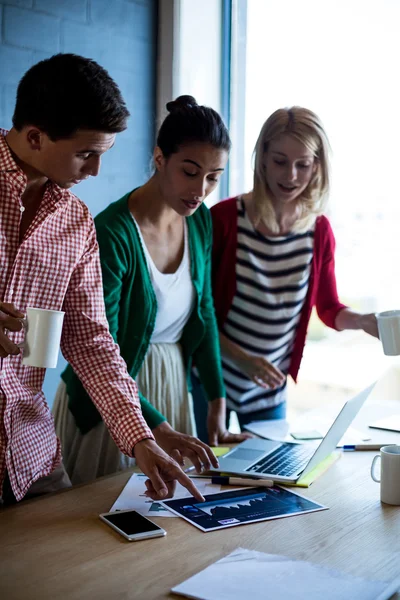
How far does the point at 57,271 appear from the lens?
4.52 ft

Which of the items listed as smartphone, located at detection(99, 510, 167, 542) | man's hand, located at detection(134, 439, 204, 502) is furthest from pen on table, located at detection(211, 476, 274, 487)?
smartphone, located at detection(99, 510, 167, 542)

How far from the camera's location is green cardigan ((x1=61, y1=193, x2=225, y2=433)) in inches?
66.7

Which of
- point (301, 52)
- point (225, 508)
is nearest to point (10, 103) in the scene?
point (301, 52)

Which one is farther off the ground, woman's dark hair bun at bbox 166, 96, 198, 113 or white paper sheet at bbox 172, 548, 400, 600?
woman's dark hair bun at bbox 166, 96, 198, 113

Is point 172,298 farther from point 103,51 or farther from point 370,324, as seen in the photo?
point 103,51

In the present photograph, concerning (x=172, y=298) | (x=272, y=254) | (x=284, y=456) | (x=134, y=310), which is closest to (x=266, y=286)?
(x=272, y=254)

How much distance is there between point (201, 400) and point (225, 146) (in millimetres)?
867

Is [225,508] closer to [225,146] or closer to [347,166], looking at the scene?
[225,146]

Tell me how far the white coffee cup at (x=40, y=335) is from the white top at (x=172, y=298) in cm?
61

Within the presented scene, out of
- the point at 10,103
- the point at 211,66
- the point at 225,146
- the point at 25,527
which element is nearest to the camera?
the point at 25,527

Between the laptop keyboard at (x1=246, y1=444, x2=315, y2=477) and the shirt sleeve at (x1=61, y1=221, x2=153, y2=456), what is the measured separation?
342 millimetres

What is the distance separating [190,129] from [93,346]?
64cm

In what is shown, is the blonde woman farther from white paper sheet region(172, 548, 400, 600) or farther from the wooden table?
white paper sheet region(172, 548, 400, 600)

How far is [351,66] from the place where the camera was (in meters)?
2.71
